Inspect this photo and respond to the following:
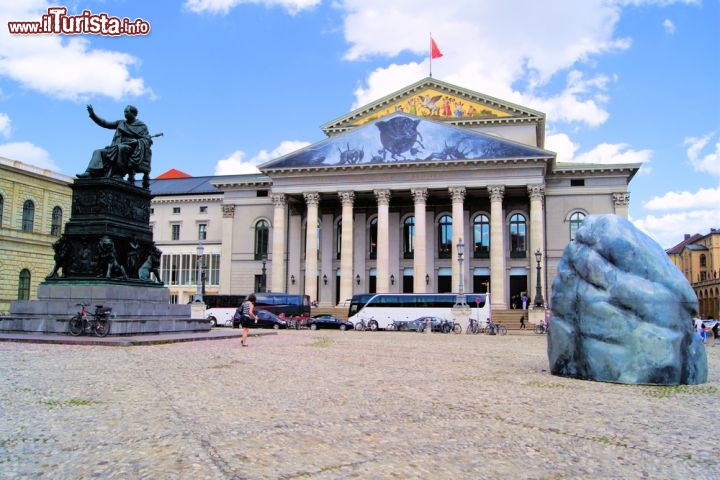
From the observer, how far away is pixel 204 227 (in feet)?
228

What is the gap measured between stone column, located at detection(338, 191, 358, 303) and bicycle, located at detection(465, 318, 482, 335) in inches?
561

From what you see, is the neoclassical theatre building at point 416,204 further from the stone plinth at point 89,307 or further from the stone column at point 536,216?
the stone plinth at point 89,307

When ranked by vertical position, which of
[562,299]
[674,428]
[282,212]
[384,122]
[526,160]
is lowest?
[674,428]

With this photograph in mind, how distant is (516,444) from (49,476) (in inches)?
175

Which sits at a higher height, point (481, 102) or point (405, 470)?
point (481, 102)

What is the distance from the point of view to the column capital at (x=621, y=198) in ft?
176

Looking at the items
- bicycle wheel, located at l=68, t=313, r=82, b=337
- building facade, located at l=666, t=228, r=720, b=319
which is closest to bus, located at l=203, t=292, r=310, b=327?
bicycle wheel, located at l=68, t=313, r=82, b=337

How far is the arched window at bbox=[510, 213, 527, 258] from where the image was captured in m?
55.8

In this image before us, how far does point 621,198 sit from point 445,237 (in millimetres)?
15224

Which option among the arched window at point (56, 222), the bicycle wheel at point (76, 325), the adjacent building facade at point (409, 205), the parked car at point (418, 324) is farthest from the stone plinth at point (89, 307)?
the arched window at point (56, 222)

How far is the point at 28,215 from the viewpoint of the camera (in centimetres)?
4891

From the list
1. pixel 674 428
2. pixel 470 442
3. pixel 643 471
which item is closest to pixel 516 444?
pixel 470 442

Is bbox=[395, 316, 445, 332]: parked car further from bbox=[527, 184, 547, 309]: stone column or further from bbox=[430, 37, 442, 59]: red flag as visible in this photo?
bbox=[430, 37, 442, 59]: red flag

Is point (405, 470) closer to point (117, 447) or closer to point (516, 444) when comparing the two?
point (516, 444)
